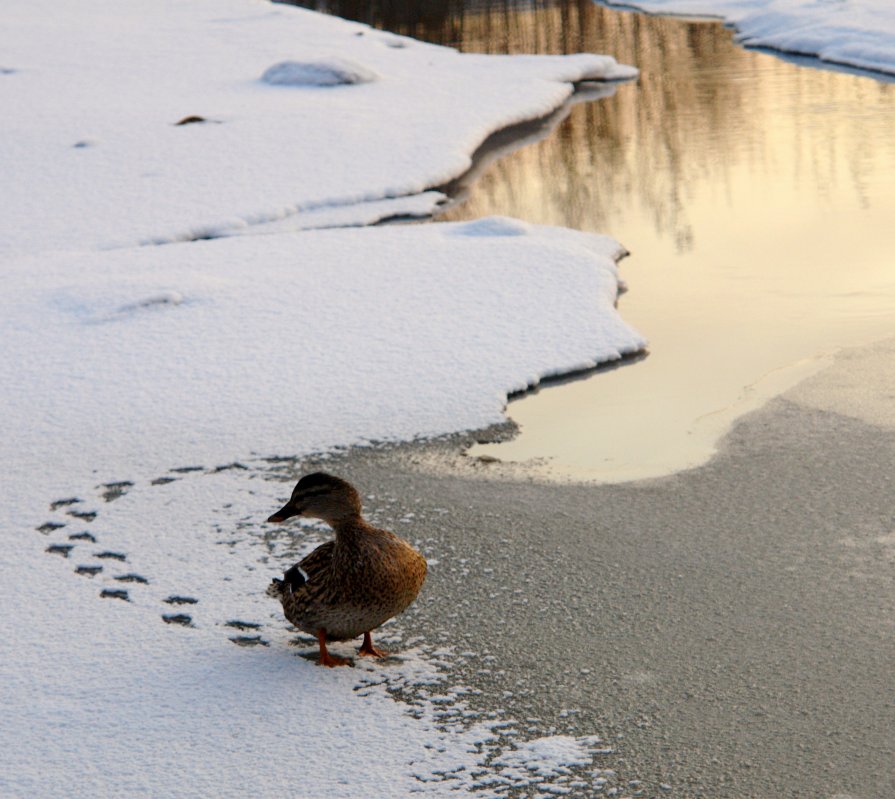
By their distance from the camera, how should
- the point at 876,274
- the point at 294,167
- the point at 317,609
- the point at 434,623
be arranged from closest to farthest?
1. the point at 317,609
2. the point at 434,623
3. the point at 876,274
4. the point at 294,167

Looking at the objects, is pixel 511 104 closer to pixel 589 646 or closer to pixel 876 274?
pixel 876 274

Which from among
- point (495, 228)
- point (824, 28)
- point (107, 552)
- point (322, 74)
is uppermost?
point (824, 28)

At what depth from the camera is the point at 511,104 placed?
45.6 ft

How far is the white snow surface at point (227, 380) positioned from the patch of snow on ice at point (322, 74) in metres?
0.23

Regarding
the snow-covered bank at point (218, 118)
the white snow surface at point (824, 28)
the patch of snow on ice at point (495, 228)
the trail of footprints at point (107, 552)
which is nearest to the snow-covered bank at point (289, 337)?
the patch of snow on ice at point (495, 228)

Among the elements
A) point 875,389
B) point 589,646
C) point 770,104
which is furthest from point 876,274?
point 770,104

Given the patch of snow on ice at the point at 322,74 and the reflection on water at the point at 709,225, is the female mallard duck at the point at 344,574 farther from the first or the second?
the patch of snow on ice at the point at 322,74

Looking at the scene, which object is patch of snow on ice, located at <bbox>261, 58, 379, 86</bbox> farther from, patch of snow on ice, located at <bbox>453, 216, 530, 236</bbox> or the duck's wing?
the duck's wing

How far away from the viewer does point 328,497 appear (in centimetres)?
363

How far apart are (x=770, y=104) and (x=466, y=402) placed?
899 cm

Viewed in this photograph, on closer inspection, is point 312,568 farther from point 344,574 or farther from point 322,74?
point 322,74

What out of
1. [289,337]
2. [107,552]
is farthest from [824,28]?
[107,552]

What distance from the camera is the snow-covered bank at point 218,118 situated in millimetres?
10023

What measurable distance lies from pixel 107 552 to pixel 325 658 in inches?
47.3
